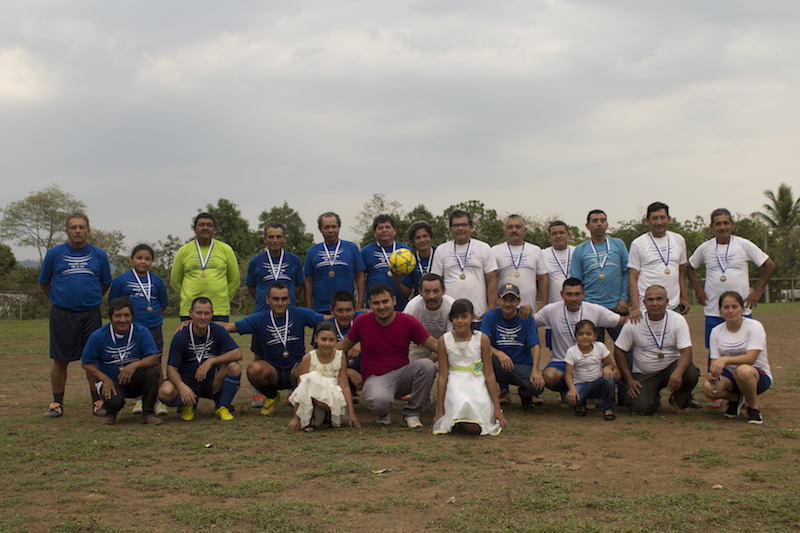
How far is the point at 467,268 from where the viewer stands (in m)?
7.10

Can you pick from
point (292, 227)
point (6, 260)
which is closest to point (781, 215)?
point (292, 227)

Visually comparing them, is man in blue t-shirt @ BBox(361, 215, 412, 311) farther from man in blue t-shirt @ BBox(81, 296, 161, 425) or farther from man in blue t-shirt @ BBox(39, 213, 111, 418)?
man in blue t-shirt @ BBox(39, 213, 111, 418)

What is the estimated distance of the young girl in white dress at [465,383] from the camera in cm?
557

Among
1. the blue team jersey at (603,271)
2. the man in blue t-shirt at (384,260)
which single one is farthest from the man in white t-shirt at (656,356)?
the man in blue t-shirt at (384,260)

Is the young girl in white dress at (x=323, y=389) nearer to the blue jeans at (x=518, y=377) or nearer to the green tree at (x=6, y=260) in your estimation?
the blue jeans at (x=518, y=377)

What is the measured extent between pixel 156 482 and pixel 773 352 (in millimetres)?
11616

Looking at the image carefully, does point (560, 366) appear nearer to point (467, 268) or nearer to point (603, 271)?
point (603, 271)

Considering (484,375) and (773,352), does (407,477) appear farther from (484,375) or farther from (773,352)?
(773,352)

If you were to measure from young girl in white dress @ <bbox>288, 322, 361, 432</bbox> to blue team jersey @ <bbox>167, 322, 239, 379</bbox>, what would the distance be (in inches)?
38.8

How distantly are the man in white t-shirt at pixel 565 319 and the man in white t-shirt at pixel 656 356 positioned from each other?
0.30 metres

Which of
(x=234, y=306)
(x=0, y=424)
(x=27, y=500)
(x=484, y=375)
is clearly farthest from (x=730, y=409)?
(x=234, y=306)

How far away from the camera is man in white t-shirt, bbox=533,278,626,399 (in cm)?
666

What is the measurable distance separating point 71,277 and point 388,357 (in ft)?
12.4

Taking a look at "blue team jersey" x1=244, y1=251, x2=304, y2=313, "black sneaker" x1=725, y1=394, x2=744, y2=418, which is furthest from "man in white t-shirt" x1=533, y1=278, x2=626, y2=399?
"blue team jersey" x1=244, y1=251, x2=304, y2=313
